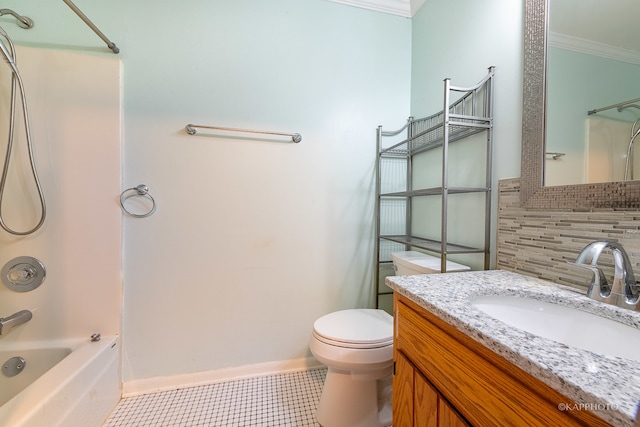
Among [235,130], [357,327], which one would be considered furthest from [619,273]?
[235,130]

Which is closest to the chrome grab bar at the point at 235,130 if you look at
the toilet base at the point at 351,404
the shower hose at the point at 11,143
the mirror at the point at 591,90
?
the shower hose at the point at 11,143

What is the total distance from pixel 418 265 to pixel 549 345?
0.77 meters

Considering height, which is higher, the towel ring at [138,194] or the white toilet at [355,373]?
the towel ring at [138,194]

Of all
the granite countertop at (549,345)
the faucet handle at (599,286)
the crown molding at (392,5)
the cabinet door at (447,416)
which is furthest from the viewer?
the crown molding at (392,5)

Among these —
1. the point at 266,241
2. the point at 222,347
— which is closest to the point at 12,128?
the point at 266,241

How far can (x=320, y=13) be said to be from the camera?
1.52 metres

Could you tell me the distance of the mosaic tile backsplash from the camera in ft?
2.19

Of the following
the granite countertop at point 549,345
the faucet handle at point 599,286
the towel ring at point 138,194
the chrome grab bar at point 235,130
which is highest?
the chrome grab bar at point 235,130

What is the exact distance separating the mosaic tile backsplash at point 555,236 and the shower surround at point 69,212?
6.13 feet

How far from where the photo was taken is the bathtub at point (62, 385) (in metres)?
0.81

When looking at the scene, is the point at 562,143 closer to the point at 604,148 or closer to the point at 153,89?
the point at 604,148

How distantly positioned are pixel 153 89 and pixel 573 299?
1.96 metres

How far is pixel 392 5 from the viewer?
1.60 metres

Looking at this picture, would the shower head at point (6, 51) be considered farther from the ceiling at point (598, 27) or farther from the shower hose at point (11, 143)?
the ceiling at point (598, 27)
